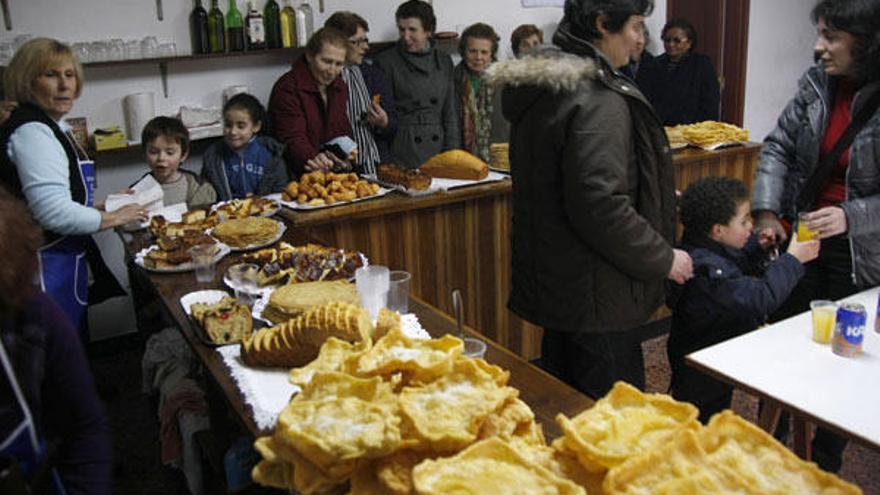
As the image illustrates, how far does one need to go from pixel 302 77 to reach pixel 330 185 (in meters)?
0.98

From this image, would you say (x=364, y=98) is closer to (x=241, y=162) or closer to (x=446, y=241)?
(x=241, y=162)

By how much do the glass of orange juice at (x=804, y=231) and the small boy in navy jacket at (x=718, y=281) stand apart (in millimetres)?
18

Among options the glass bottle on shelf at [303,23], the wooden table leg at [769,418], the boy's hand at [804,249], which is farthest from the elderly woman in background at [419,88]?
the wooden table leg at [769,418]

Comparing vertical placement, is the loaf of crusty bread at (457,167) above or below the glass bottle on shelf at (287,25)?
below

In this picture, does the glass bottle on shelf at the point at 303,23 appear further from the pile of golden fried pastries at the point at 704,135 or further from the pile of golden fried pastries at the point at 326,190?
the pile of golden fried pastries at the point at 704,135

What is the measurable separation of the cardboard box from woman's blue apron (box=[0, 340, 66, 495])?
3188mm

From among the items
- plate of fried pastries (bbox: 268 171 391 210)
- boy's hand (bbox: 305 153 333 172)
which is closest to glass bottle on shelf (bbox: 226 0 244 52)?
boy's hand (bbox: 305 153 333 172)

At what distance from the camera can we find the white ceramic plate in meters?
2.40

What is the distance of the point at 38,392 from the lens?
1309 mm

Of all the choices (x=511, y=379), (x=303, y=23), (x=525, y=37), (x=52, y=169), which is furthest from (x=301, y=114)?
(x=511, y=379)

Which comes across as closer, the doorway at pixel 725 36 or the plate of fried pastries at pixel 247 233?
the plate of fried pastries at pixel 247 233

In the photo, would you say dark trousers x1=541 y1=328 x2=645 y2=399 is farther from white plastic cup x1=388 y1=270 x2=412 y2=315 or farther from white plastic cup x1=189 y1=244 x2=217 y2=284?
white plastic cup x1=189 y1=244 x2=217 y2=284

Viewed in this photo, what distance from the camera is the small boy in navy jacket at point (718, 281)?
229 cm

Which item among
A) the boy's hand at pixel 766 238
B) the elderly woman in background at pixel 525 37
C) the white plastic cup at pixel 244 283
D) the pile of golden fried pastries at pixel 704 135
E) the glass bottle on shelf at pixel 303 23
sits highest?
the glass bottle on shelf at pixel 303 23
